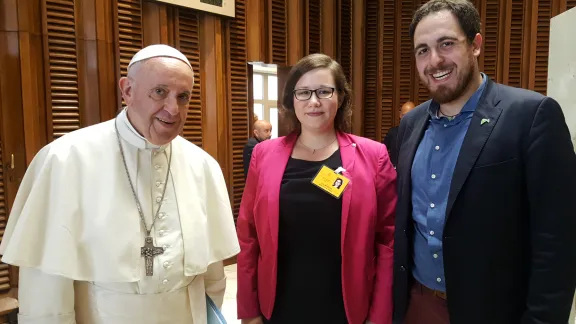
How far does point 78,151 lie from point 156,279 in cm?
48

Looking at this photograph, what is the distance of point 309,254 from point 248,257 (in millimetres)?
303

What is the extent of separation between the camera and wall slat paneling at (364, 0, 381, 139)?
611 cm

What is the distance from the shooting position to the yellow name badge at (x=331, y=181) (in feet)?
5.65

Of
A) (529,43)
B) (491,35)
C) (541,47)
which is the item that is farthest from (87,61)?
(541,47)

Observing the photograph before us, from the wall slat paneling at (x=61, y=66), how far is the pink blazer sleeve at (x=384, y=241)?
2.94 m

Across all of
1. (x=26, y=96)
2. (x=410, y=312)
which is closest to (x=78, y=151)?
(x=410, y=312)

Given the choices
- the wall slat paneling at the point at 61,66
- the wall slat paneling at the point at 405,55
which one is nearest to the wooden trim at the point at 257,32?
the wall slat paneling at the point at 61,66

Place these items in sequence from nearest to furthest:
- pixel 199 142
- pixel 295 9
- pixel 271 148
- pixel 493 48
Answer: pixel 271 148
pixel 199 142
pixel 295 9
pixel 493 48

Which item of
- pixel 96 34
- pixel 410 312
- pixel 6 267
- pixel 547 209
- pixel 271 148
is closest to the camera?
pixel 547 209

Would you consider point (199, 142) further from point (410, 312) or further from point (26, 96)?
point (410, 312)

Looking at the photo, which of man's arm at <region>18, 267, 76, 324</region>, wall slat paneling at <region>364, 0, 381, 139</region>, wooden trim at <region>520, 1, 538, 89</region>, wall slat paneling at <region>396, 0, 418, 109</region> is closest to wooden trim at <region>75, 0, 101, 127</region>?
man's arm at <region>18, 267, 76, 324</region>

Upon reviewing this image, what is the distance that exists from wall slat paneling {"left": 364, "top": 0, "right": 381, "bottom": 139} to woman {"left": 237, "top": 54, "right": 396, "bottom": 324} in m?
4.51

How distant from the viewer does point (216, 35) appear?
4531 mm

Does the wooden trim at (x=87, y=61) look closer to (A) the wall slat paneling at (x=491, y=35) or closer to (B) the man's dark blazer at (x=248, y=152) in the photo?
(B) the man's dark blazer at (x=248, y=152)
